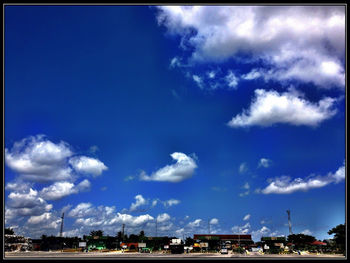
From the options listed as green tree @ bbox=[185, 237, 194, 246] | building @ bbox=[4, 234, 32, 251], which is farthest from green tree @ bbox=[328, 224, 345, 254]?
building @ bbox=[4, 234, 32, 251]

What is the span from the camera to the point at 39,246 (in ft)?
260

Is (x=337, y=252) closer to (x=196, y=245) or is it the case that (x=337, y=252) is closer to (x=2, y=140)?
(x=196, y=245)

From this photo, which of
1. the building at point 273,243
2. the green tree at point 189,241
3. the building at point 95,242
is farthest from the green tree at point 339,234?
the building at point 95,242

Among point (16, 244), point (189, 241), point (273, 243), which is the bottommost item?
point (189, 241)

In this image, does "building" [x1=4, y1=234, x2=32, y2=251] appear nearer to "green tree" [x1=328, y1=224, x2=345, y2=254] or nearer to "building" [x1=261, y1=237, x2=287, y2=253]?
"building" [x1=261, y1=237, x2=287, y2=253]

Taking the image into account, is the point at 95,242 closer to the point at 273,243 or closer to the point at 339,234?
the point at 273,243

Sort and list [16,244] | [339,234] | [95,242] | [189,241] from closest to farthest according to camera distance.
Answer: [339,234] → [16,244] → [95,242] → [189,241]

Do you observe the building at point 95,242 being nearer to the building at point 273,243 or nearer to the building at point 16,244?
the building at point 16,244

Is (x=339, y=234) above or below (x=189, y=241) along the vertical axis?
above

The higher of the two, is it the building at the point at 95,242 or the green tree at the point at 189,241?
the building at the point at 95,242

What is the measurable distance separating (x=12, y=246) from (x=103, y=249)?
23524 mm

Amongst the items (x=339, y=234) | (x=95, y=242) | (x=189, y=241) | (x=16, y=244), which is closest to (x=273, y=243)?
(x=339, y=234)

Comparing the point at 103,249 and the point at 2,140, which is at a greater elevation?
the point at 2,140

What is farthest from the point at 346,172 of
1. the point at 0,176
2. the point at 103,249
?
the point at 103,249
